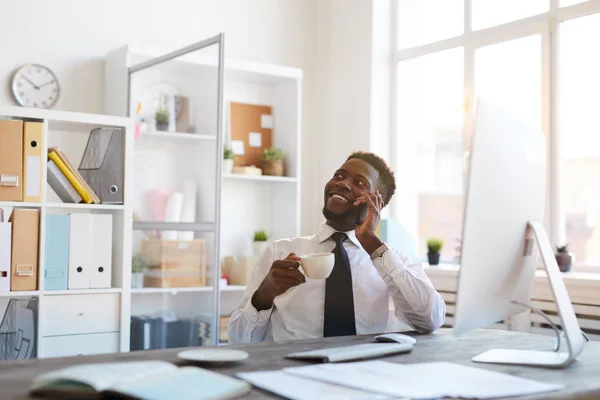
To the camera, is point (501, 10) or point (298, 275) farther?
point (501, 10)

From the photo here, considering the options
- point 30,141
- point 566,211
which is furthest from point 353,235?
point 566,211

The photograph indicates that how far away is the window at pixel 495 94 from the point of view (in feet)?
13.1

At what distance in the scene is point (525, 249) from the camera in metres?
1.74

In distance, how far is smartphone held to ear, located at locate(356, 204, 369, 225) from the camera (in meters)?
2.43

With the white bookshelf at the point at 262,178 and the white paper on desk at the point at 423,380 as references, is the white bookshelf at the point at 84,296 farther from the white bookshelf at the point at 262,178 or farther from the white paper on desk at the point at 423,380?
the white paper on desk at the point at 423,380

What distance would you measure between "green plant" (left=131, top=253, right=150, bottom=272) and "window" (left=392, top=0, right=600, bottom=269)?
5.88 feet

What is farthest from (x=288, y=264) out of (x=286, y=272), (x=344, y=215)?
(x=344, y=215)

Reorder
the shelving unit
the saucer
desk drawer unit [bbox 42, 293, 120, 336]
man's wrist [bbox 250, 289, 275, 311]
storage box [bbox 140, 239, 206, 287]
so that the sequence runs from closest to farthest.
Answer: the saucer → man's wrist [bbox 250, 289, 275, 311] → desk drawer unit [bbox 42, 293, 120, 336] → the shelving unit → storage box [bbox 140, 239, 206, 287]

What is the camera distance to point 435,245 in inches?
174

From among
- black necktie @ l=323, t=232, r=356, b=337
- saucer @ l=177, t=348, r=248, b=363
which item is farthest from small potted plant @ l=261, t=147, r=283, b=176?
saucer @ l=177, t=348, r=248, b=363

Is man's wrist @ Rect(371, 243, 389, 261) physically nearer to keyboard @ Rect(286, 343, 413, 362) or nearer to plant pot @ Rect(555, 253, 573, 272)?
keyboard @ Rect(286, 343, 413, 362)

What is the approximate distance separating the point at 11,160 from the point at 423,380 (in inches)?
86.0

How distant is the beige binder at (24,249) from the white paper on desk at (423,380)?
192 centimetres

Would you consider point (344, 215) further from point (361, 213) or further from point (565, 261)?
point (565, 261)
